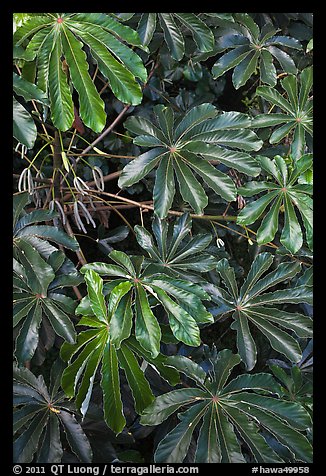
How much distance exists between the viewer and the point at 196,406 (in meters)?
1.14

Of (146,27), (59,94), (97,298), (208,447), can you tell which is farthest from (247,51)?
(208,447)

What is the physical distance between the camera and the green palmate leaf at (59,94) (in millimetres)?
1030

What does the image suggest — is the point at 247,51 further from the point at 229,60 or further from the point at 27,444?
the point at 27,444

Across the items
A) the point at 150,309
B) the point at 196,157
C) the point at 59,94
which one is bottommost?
the point at 150,309

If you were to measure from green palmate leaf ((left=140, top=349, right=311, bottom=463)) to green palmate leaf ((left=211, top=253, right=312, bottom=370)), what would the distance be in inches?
4.5

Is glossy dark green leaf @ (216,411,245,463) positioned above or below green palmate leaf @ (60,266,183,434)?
below

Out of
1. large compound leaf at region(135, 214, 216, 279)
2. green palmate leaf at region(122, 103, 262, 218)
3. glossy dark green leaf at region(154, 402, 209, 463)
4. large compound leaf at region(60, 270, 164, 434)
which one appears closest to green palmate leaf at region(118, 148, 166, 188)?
green palmate leaf at region(122, 103, 262, 218)

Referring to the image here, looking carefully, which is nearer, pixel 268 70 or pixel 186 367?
pixel 186 367

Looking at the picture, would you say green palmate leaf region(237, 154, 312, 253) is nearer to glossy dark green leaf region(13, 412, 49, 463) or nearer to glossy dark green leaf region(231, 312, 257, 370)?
glossy dark green leaf region(231, 312, 257, 370)

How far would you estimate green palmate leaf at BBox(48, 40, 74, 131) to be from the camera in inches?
40.6

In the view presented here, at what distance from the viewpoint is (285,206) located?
1.27m

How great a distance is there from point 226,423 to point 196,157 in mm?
643
